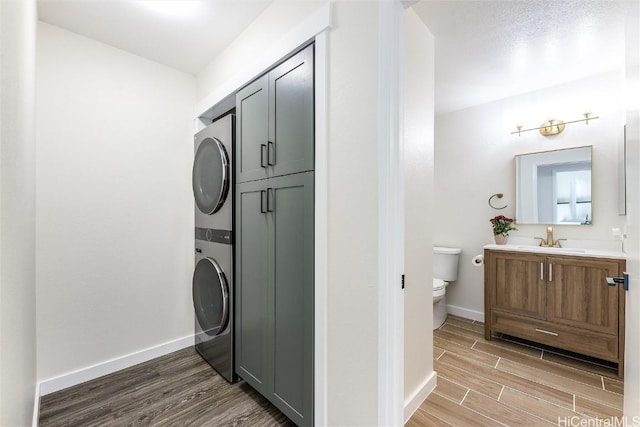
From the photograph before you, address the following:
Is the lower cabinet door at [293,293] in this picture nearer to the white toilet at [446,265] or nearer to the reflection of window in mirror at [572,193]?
the white toilet at [446,265]

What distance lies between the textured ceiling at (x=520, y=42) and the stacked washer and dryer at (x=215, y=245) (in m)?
1.56

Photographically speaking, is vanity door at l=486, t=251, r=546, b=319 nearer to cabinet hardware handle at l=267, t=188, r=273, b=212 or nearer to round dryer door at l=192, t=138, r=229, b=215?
cabinet hardware handle at l=267, t=188, r=273, b=212

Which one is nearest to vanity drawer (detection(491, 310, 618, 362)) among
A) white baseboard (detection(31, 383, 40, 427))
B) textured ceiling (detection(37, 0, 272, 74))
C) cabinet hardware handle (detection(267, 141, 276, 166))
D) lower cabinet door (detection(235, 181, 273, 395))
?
lower cabinet door (detection(235, 181, 273, 395))

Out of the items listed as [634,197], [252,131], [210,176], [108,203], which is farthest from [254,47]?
[634,197]

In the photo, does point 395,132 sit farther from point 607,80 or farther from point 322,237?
point 607,80

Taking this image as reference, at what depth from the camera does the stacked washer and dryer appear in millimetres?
1939

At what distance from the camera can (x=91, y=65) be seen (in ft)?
6.75

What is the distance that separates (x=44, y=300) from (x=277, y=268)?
1639 millimetres

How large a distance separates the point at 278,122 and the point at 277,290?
95 cm

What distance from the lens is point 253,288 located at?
5.80ft

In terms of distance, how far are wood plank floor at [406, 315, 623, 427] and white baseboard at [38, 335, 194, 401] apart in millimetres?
1981

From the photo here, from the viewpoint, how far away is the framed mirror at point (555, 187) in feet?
8.00

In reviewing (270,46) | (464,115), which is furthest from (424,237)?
(464,115)

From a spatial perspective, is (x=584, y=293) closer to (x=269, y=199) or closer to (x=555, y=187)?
(x=555, y=187)
